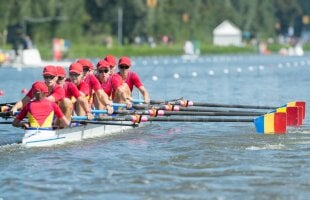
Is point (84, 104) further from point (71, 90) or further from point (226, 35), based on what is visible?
point (226, 35)

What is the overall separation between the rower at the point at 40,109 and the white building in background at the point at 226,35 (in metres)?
92.0

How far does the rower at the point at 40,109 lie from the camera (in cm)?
1484

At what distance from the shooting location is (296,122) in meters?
18.3

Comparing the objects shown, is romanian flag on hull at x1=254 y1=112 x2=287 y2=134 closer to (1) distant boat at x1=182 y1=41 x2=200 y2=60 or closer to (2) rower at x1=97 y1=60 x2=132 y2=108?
(2) rower at x1=97 y1=60 x2=132 y2=108

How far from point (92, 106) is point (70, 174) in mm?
4870

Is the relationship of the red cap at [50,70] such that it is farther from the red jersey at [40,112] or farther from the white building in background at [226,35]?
the white building in background at [226,35]

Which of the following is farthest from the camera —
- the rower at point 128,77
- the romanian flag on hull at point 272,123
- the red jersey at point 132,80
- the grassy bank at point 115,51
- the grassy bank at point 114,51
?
the grassy bank at point 115,51

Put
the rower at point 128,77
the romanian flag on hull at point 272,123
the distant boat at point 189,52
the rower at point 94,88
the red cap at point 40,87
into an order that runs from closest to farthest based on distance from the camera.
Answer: the red cap at point 40,87 < the romanian flag on hull at point 272,123 < the rower at point 94,88 < the rower at point 128,77 < the distant boat at point 189,52

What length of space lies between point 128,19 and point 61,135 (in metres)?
79.1

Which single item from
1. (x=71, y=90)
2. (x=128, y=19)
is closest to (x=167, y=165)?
(x=71, y=90)

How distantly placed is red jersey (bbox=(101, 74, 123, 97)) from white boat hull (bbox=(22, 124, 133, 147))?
1.06 metres

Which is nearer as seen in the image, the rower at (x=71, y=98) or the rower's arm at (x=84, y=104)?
the rower at (x=71, y=98)

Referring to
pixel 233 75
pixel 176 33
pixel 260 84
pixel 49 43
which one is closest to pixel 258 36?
pixel 176 33

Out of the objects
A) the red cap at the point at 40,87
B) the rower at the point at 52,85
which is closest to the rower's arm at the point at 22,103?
the rower at the point at 52,85
